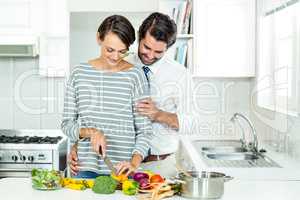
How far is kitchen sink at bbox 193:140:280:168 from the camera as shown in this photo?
10.7ft

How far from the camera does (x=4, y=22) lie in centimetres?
412

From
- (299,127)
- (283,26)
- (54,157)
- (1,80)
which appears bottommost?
(54,157)

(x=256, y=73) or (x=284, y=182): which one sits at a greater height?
(x=256, y=73)

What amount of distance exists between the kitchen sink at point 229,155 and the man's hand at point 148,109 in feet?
1.60

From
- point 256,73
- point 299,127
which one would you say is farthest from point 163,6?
point 299,127

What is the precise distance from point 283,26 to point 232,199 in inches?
74.0

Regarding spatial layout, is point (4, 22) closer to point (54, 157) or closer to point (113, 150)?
point (54, 157)

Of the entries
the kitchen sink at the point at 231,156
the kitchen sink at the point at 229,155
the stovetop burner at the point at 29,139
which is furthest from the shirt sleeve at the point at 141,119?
the stovetop burner at the point at 29,139

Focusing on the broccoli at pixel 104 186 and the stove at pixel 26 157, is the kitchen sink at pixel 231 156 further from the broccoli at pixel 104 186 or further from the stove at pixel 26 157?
the broccoli at pixel 104 186

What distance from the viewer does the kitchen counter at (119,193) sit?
2047 mm

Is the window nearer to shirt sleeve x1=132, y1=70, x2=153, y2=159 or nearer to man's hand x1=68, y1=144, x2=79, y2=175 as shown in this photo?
shirt sleeve x1=132, y1=70, x2=153, y2=159

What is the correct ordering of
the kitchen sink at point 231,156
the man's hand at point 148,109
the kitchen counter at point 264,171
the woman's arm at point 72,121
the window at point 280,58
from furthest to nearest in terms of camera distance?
1. the kitchen sink at point 231,156
2. the window at point 280,58
3. the kitchen counter at point 264,171
4. the man's hand at point 148,109
5. the woman's arm at point 72,121

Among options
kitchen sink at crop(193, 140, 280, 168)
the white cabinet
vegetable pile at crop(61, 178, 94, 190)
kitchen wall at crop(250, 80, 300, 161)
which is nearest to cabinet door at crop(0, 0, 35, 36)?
the white cabinet

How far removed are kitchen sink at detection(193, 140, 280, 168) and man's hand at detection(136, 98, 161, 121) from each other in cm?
49
